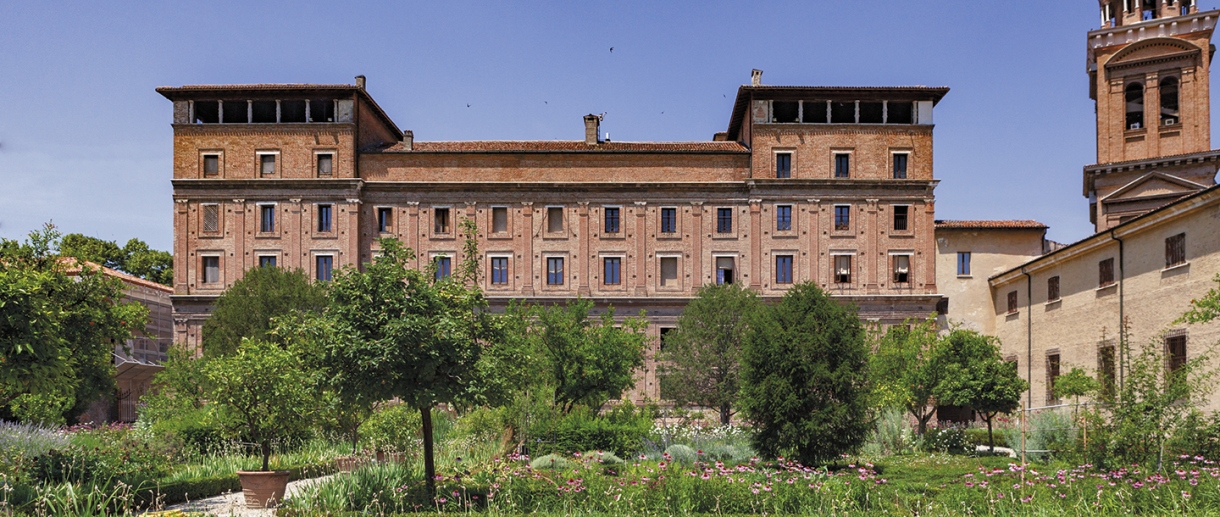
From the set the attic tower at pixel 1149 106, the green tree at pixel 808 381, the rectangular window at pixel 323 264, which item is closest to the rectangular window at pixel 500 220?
the rectangular window at pixel 323 264

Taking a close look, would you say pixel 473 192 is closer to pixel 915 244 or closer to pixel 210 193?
pixel 210 193

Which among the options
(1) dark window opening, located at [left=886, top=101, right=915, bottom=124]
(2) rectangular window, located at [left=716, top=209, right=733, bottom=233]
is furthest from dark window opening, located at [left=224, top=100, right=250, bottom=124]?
(1) dark window opening, located at [left=886, top=101, right=915, bottom=124]

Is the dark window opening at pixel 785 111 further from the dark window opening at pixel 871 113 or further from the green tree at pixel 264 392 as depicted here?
the green tree at pixel 264 392

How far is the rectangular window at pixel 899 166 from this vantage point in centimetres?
4334

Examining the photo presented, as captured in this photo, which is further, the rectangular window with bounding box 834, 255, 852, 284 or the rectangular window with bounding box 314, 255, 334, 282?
the rectangular window with bounding box 834, 255, 852, 284

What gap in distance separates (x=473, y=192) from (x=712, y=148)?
505 inches

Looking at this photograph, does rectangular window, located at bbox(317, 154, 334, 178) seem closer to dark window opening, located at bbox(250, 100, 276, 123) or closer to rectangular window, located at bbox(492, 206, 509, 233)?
dark window opening, located at bbox(250, 100, 276, 123)

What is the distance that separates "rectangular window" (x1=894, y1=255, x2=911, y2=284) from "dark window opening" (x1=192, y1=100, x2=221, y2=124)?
3589 centimetres

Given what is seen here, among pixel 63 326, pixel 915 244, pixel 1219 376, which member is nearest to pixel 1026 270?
pixel 915 244

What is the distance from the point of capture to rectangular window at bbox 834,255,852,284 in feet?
141

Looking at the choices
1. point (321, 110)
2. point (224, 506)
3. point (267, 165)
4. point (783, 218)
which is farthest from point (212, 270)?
point (224, 506)

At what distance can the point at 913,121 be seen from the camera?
4350 centimetres

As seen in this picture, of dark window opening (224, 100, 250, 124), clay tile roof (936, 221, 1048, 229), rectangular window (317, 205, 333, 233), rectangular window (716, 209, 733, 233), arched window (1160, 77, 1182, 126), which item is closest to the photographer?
arched window (1160, 77, 1182, 126)

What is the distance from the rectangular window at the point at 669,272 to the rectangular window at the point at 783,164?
23.1 feet
